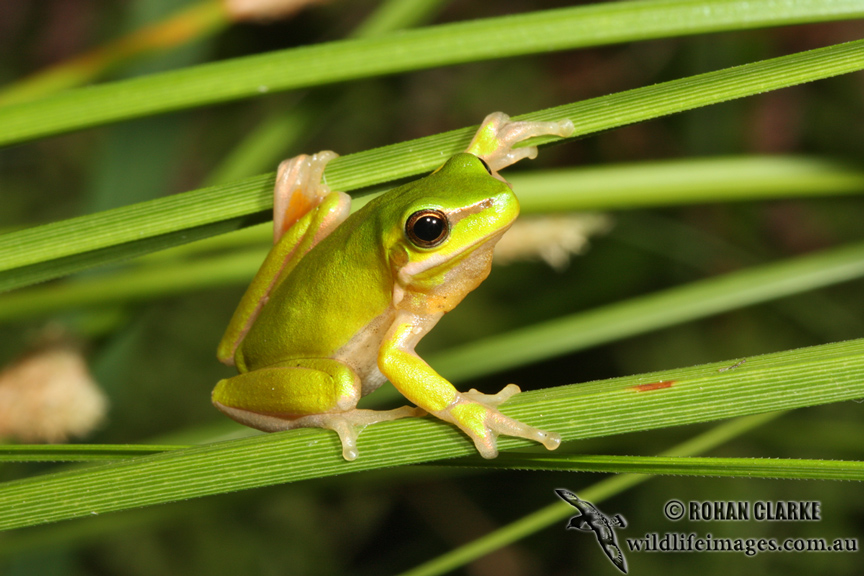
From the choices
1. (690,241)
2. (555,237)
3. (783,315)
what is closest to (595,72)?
(690,241)

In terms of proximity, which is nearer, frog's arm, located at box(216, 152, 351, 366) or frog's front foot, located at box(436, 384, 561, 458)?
frog's front foot, located at box(436, 384, 561, 458)

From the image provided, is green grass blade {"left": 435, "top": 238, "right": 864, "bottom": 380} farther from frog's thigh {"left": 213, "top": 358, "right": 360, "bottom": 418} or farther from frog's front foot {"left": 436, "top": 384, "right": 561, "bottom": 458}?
frog's front foot {"left": 436, "top": 384, "right": 561, "bottom": 458}

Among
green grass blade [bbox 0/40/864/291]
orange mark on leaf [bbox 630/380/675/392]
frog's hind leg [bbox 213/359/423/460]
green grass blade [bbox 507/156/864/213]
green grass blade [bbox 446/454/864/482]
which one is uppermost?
green grass blade [bbox 507/156/864/213]

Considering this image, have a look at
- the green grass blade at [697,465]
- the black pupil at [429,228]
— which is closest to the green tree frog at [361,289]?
the black pupil at [429,228]

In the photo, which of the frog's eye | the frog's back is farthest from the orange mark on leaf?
the frog's back

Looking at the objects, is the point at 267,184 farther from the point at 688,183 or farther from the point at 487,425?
the point at 688,183

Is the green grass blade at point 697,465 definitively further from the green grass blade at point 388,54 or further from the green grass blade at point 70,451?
the green grass blade at point 388,54

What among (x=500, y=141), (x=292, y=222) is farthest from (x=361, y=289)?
(x=500, y=141)

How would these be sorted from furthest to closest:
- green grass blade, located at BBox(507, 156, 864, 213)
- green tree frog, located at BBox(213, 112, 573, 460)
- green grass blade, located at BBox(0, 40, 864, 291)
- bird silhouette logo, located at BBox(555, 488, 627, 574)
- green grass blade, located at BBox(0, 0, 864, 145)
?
1. green grass blade, located at BBox(507, 156, 864, 213)
2. bird silhouette logo, located at BBox(555, 488, 627, 574)
3. green tree frog, located at BBox(213, 112, 573, 460)
4. green grass blade, located at BBox(0, 0, 864, 145)
5. green grass blade, located at BBox(0, 40, 864, 291)
